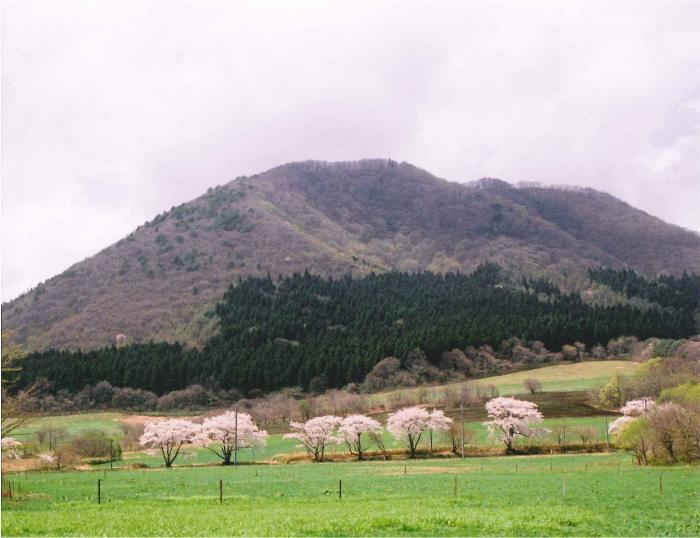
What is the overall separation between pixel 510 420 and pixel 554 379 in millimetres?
47585

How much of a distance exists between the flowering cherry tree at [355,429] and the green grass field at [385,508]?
150ft

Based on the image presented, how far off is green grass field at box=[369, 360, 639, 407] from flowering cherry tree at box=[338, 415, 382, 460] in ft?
98.9

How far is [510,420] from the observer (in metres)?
99.6

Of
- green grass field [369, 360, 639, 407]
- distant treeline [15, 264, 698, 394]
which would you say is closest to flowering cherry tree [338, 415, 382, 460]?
green grass field [369, 360, 639, 407]

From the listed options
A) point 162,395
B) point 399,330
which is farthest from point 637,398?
point 162,395

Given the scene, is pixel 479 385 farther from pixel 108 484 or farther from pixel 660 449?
pixel 108 484

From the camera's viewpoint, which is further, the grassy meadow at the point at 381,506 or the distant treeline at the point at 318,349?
the distant treeline at the point at 318,349

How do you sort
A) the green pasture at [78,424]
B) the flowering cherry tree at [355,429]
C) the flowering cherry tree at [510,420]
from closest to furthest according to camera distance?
the flowering cherry tree at [355,429] < the flowering cherry tree at [510,420] < the green pasture at [78,424]

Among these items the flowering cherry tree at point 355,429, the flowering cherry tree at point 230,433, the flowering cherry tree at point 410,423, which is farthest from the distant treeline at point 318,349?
the flowering cherry tree at point 410,423

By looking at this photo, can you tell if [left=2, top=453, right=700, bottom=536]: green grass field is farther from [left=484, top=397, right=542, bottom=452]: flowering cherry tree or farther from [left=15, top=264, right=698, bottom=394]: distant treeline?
[left=15, top=264, right=698, bottom=394]: distant treeline

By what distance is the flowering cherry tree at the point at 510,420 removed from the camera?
99.2 metres

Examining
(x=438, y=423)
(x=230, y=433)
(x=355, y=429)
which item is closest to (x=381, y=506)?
(x=355, y=429)

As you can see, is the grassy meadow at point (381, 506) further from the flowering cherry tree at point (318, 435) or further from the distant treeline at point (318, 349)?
the distant treeline at point (318, 349)

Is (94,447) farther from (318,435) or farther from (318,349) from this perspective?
(318,349)
